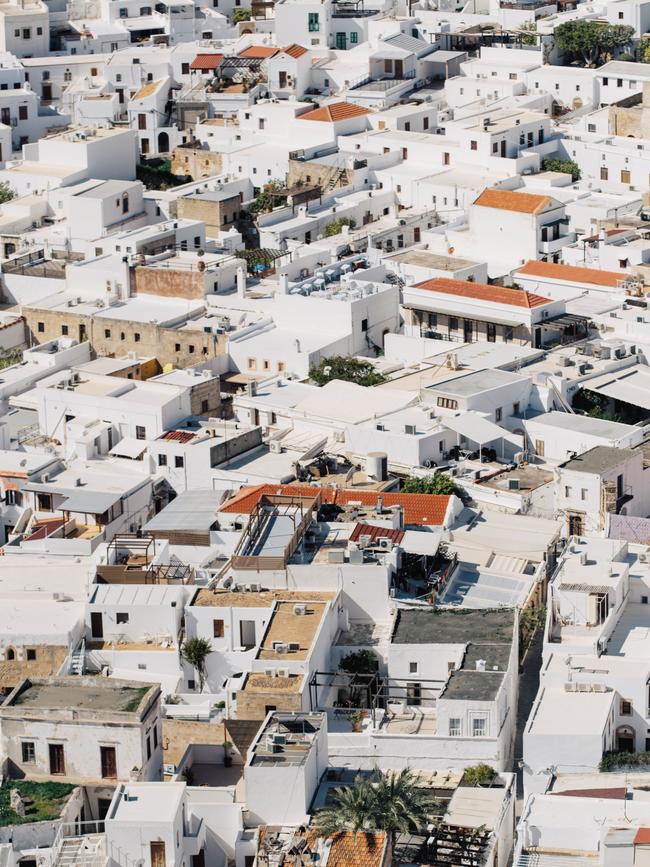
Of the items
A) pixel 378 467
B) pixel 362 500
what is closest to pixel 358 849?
pixel 362 500

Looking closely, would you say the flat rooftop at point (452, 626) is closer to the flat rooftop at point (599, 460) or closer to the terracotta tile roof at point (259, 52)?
the flat rooftop at point (599, 460)

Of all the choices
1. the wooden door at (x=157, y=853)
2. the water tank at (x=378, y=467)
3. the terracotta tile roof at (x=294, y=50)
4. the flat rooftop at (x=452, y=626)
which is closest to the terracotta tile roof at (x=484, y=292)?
the water tank at (x=378, y=467)

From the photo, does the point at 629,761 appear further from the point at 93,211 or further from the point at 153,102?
the point at 153,102

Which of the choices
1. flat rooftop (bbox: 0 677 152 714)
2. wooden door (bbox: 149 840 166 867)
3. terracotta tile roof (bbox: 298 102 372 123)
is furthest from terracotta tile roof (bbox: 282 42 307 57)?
wooden door (bbox: 149 840 166 867)

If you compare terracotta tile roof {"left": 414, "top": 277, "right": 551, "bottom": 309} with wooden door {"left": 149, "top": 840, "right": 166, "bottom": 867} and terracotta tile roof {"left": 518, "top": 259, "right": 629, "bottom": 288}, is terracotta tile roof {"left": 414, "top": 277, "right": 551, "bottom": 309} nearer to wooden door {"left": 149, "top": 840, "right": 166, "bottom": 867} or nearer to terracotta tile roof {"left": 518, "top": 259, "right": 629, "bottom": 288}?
terracotta tile roof {"left": 518, "top": 259, "right": 629, "bottom": 288}

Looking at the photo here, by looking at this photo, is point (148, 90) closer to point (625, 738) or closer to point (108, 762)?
point (625, 738)

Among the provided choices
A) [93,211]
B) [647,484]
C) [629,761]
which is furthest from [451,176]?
[629,761]
